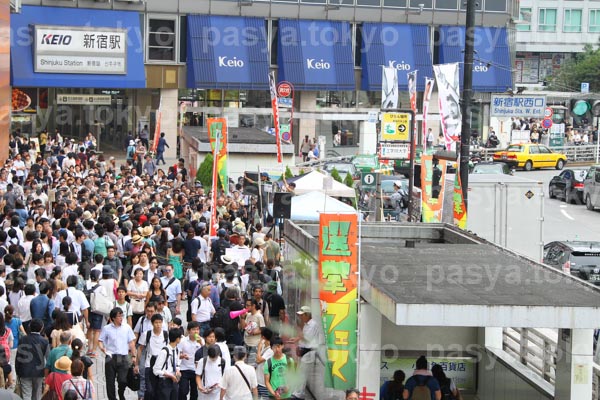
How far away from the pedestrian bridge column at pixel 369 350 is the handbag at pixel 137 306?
167 inches

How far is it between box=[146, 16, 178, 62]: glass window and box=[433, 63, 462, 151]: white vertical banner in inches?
1044

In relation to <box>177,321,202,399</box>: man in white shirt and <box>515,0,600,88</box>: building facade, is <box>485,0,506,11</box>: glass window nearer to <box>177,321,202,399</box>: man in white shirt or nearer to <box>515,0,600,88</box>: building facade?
<box>515,0,600,88</box>: building facade

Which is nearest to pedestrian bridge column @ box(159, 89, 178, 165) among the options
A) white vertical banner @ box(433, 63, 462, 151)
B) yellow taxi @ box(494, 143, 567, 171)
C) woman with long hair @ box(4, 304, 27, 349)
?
yellow taxi @ box(494, 143, 567, 171)

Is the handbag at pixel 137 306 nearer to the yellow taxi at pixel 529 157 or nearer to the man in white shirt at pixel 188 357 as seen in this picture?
the man in white shirt at pixel 188 357

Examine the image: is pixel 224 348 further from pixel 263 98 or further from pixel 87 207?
pixel 263 98

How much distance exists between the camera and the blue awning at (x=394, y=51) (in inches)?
2249

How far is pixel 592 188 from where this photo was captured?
42375 millimetres

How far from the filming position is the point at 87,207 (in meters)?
23.7

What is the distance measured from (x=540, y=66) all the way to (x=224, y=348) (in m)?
97.4

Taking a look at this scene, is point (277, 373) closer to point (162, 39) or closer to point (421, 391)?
point (421, 391)

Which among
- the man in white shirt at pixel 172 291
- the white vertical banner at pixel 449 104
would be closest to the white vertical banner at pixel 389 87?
the white vertical banner at pixel 449 104

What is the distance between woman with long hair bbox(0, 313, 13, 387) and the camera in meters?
13.2

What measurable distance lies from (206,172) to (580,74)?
62876mm

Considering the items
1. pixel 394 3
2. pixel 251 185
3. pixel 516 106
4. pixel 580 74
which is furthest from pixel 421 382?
pixel 580 74
